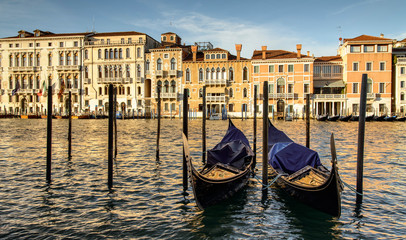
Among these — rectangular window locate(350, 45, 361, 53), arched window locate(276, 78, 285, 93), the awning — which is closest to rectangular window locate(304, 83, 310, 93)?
the awning

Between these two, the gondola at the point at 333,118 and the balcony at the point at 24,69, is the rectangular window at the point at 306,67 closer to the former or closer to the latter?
the gondola at the point at 333,118

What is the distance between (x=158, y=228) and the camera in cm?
502

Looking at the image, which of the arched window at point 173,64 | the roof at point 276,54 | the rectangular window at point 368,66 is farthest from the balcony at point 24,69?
the rectangular window at point 368,66

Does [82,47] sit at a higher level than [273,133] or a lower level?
higher

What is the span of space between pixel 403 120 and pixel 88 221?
3499 cm

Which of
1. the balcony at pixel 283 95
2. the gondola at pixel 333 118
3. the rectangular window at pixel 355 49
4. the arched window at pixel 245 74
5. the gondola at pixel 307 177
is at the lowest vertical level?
the gondola at pixel 307 177

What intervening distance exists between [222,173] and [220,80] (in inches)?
1245

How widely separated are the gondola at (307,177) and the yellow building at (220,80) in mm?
30172

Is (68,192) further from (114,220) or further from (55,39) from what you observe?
(55,39)

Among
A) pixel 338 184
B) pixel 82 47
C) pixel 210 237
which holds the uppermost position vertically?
pixel 82 47

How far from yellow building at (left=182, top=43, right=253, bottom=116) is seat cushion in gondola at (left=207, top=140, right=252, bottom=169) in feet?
95.1

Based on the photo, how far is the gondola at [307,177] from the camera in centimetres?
527

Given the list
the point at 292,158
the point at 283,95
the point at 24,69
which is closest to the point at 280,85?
the point at 283,95

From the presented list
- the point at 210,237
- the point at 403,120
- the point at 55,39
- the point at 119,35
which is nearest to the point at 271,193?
the point at 210,237
